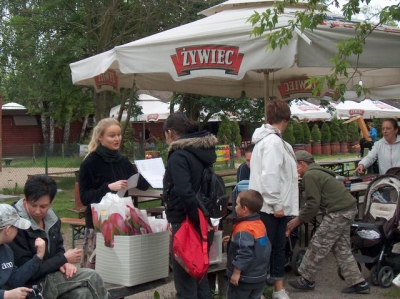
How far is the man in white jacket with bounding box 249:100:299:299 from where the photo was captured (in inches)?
189

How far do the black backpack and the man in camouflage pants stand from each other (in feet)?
5.41

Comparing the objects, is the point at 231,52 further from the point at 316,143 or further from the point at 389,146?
the point at 316,143

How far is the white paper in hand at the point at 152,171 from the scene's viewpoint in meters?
5.53

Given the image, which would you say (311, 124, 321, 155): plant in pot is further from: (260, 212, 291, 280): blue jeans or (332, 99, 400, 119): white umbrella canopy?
(260, 212, 291, 280): blue jeans

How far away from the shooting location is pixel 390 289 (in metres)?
5.95

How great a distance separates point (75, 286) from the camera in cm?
365

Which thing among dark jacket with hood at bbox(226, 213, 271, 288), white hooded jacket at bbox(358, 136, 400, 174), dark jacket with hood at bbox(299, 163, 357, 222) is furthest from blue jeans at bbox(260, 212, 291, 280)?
white hooded jacket at bbox(358, 136, 400, 174)

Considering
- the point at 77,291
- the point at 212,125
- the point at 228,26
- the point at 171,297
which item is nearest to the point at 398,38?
the point at 228,26

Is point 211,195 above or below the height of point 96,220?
above

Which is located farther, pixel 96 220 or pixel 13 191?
pixel 13 191

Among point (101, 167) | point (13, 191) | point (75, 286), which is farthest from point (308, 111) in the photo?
point (75, 286)

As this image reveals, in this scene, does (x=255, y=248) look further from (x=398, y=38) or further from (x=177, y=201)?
(x=398, y=38)

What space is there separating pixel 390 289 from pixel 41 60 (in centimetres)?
1187

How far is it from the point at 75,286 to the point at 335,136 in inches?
1176
